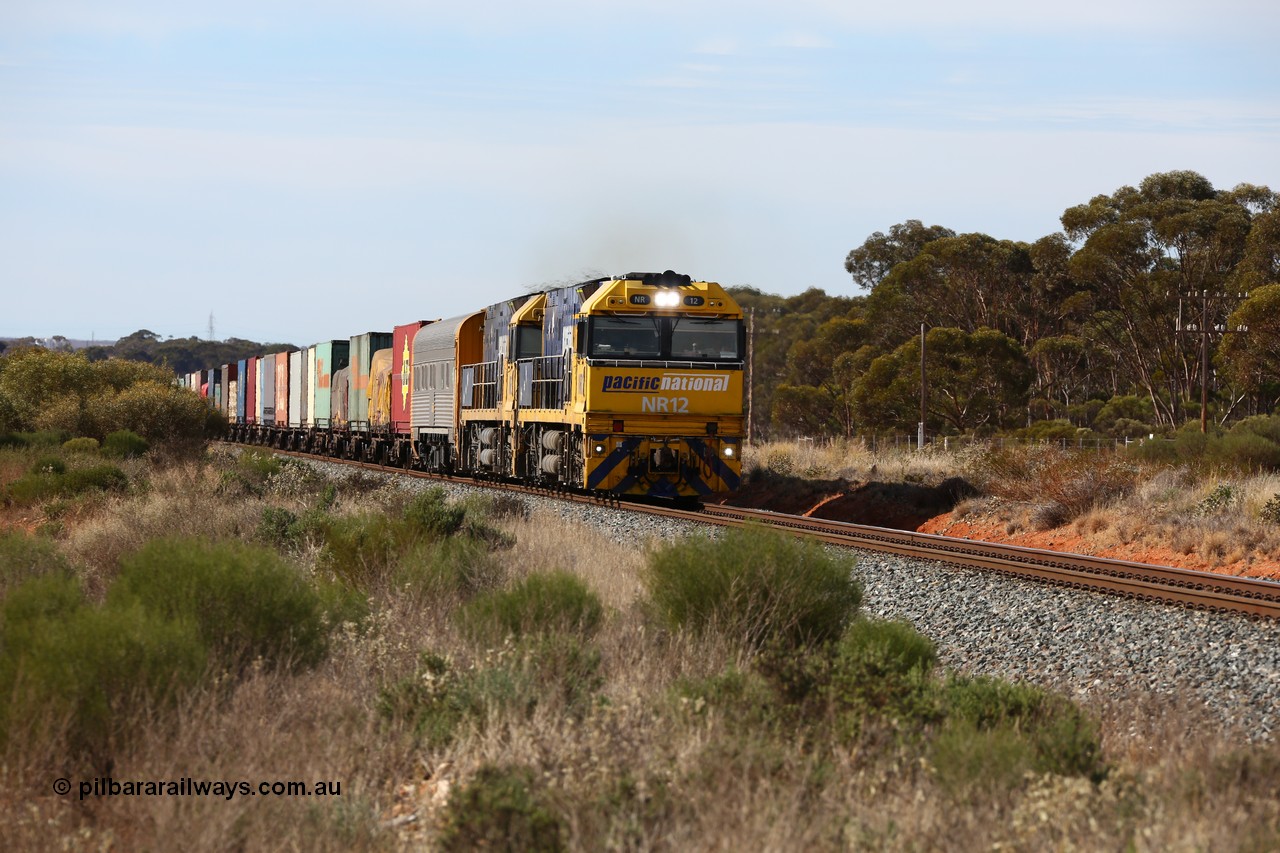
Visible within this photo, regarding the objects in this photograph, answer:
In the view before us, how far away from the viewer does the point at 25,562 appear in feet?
34.7

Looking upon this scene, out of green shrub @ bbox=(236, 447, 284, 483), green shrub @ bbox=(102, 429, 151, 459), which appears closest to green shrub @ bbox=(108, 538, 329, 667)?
green shrub @ bbox=(236, 447, 284, 483)

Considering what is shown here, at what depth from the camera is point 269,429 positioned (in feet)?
172

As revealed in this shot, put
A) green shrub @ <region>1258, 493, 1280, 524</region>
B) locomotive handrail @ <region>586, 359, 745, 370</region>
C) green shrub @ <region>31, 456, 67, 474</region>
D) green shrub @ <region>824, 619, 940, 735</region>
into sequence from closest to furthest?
green shrub @ <region>824, 619, 940, 735</region>, green shrub @ <region>1258, 493, 1280, 524</region>, locomotive handrail @ <region>586, 359, 745, 370</region>, green shrub @ <region>31, 456, 67, 474</region>

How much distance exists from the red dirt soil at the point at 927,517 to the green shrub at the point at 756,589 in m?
6.60

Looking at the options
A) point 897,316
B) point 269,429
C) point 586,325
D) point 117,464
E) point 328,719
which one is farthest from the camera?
point 897,316

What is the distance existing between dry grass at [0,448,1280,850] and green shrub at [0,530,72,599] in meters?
3.54

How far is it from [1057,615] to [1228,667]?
2.22 meters

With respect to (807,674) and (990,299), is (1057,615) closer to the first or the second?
(807,674)

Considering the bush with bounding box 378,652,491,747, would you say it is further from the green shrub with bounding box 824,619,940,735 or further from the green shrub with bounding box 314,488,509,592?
the green shrub with bounding box 314,488,509,592

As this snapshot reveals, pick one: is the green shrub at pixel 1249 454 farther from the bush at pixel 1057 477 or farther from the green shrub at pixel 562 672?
the green shrub at pixel 562 672

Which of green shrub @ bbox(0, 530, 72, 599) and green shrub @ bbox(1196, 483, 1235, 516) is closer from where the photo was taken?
green shrub @ bbox(0, 530, 72, 599)

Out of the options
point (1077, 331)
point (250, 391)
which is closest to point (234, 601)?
point (250, 391)

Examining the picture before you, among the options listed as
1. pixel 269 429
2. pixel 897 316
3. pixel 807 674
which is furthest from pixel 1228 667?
pixel 897 316

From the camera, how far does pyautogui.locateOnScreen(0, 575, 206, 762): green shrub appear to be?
6.20 m
